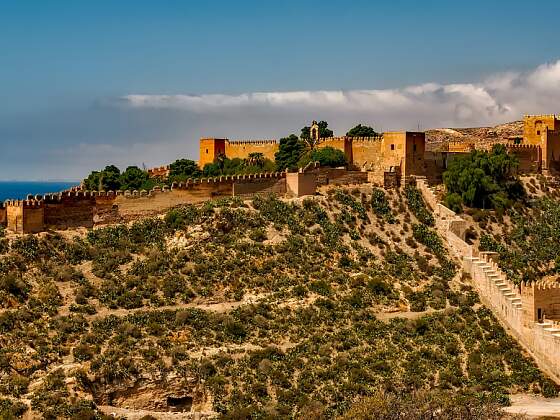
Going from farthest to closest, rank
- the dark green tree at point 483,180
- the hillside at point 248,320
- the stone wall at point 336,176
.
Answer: the dark green tree at point 483,180 → the stone wall at point 336,176 → the hillside at point 248,320

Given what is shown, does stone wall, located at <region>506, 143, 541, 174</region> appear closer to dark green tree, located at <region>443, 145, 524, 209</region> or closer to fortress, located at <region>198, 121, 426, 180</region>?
dark green tree, located at <region>443, 145, 524, 209</region>

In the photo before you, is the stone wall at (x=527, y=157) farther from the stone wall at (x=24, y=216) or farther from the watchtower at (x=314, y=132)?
the stone wall at (x=24, y=216)

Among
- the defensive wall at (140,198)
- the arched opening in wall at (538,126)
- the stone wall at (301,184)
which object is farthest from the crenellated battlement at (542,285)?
the arched opening in wall at (538,126)

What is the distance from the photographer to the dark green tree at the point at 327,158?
170 ft

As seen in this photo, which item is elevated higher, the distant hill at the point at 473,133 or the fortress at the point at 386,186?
the distant hill at the point at 473,133

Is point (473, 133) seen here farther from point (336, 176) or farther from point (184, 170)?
point (336, 176)

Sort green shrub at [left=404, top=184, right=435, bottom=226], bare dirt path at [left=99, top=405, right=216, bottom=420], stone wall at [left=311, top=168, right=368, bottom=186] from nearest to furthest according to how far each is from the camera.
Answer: bare dirt path at [left=99, top=405, right=216, bottom=420]
green shrub at [left=404, top=184, right=435, bottom=226]
stone wall at [left=311, top=168, right=368, bottom=186]

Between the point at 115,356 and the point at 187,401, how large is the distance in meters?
2.80

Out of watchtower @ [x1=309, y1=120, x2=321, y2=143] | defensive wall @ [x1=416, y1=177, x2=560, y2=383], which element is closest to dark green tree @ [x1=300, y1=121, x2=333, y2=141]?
watchtower @ [x1=309, y1=120, x2=321, y2=143]

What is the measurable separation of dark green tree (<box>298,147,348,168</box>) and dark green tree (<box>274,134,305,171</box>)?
5.08 feet

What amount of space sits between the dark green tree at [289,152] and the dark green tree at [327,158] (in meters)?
1.55

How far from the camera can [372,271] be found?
43.4m

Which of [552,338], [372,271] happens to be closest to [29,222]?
[372,271]

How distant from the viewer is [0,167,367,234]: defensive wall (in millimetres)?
40594
